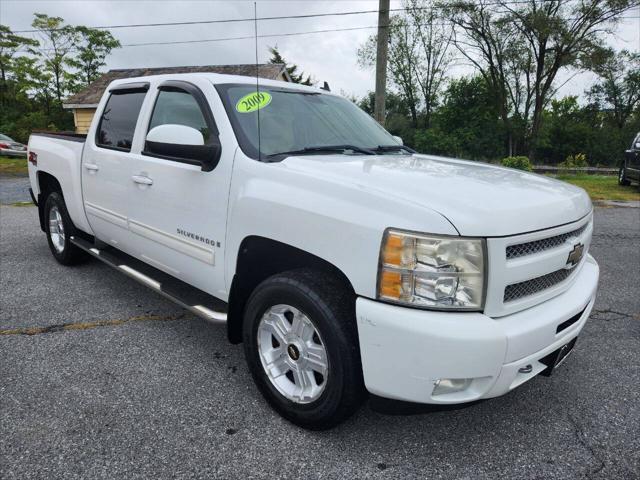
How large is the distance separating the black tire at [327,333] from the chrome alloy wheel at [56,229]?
345 centimetres

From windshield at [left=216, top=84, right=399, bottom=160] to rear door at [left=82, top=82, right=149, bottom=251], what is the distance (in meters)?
1.07

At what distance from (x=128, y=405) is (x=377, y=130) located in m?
2.57

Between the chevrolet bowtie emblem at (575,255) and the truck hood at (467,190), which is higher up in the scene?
the truck hood at (467,190)

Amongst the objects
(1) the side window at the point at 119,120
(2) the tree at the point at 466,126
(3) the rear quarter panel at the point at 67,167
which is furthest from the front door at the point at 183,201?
(2) the tree at the point at 466,126

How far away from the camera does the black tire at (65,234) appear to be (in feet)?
15.0

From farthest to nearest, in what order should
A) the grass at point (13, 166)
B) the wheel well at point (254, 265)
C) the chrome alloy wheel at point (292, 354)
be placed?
the grass at point (13, 166) → the wheel well at point (254, 265) → the chrome alloy wheel at point (292, 354)

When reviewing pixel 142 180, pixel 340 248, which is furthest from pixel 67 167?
pixel 340 248

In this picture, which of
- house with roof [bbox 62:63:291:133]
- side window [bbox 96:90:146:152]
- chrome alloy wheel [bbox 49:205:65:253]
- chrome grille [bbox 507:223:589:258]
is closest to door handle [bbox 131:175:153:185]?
side window [bbox 96:90:146:152]

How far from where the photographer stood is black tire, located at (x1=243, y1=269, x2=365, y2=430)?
6.62ft

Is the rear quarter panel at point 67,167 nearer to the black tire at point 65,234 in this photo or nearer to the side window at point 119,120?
the black tire at point 65,234

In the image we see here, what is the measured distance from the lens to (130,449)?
7.05ft

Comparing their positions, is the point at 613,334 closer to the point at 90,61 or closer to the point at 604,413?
the point at 604,413

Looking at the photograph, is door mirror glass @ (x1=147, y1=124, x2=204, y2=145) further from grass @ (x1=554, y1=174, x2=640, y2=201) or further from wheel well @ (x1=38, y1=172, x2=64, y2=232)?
grass @ (x1=554, y1=174, x2=640, y2=201)

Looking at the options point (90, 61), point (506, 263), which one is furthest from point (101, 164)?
point (90, 61)
